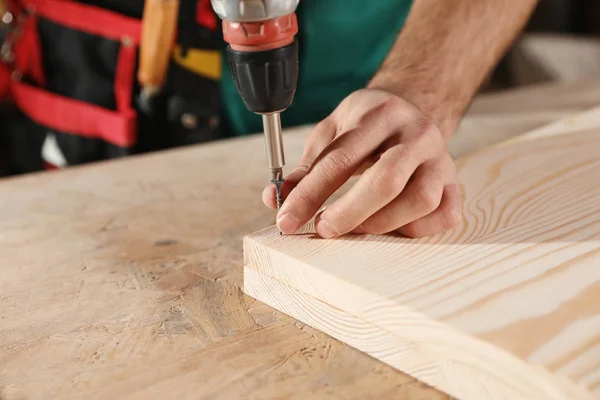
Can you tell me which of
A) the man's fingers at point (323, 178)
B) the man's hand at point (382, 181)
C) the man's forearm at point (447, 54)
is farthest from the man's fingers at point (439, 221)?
the man's forearm at point (447, 54)

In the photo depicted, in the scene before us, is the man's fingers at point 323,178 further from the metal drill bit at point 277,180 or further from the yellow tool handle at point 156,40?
the yellow tool handle at point 156,40

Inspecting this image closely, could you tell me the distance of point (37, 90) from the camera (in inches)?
58.1

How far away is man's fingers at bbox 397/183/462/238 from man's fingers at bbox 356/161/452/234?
A: 0.5 inches

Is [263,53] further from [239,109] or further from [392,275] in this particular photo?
[239,109]

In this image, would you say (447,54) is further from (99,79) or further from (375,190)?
(99,79)

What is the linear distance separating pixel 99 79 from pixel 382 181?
89cm

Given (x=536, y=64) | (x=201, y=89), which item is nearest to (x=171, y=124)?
(x=201, y=89)

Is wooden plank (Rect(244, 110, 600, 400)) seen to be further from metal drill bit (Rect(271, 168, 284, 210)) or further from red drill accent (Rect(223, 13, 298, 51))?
red drill accent (Rect(223, 13, 298, 51))

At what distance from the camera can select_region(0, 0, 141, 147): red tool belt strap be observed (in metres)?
1.33

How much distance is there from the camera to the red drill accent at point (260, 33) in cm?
60

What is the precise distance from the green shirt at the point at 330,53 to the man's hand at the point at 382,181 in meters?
0.78

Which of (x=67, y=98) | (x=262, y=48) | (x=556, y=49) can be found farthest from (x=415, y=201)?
(x=556, y=49)

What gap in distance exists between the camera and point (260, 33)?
605mm

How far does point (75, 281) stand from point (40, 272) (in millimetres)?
63
